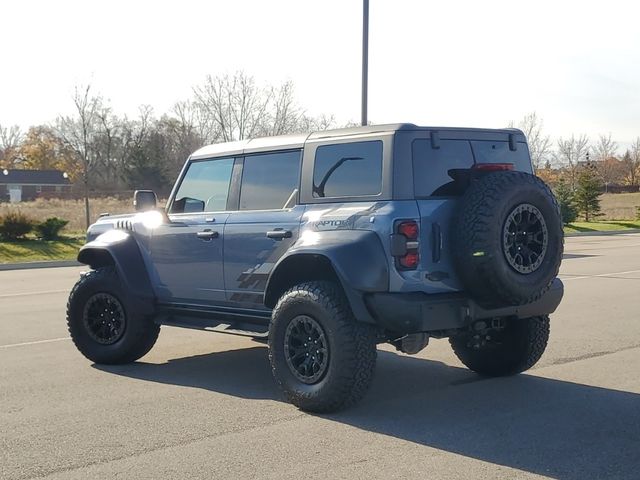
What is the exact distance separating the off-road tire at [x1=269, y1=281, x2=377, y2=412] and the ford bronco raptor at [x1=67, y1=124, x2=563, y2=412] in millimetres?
11

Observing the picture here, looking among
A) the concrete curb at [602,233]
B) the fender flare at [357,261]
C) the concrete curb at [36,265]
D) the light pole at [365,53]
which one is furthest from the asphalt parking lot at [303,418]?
the concrete curb at [602,233]

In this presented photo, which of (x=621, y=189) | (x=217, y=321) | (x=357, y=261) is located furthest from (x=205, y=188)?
(x=621, y=189)

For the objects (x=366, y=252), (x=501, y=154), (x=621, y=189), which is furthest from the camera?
(x=621, y=189)

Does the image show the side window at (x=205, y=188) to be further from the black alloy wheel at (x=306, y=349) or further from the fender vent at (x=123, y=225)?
the black alloy wheel at (x=306, y=349)

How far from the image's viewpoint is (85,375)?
7.36 m

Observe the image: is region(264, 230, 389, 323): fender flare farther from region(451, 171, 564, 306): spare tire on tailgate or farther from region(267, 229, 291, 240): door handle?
region(451, 171, 564, 306): spare tire on tailgate

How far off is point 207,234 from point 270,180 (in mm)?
743

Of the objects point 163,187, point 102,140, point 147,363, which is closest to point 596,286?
point 147,363

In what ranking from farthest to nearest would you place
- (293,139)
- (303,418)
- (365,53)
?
(365,53) < (293,139) < (303,418)

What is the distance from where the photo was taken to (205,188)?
298 inches

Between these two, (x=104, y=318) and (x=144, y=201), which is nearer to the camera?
(x=144, y=201)

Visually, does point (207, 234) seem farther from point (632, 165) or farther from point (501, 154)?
point (632, 165)

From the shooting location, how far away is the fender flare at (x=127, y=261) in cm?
764

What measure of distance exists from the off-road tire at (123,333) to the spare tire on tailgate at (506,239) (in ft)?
11.0
